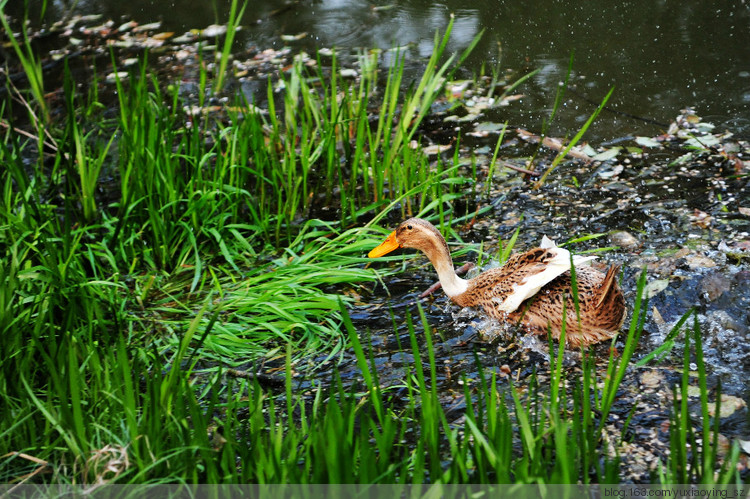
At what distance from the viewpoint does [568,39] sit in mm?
7078

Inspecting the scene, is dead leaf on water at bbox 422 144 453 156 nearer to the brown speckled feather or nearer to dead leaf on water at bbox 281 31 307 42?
the brown speckled feather

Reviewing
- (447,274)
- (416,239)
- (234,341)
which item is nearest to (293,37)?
(416,239)

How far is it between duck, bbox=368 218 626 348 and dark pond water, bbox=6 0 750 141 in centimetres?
221

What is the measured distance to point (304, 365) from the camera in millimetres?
3584

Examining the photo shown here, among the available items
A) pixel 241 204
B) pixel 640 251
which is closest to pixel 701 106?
pixel 640 251

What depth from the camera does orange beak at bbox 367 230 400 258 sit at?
408 cm

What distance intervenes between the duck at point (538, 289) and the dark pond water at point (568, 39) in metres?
2.21

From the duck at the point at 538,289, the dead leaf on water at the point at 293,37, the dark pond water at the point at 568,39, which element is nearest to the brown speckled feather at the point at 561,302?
the duck at the point at 538,289

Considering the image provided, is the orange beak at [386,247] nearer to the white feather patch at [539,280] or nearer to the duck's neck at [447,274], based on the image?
the duck's neck at [447,274]

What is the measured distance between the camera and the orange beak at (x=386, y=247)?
4.08 metres

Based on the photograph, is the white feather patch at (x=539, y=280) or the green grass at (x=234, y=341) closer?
the green grass at (x=234, y=341)

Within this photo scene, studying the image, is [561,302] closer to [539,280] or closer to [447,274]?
[539,280]

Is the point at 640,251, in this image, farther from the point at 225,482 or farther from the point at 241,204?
the point at 225,482

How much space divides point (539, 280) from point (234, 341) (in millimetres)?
1496
